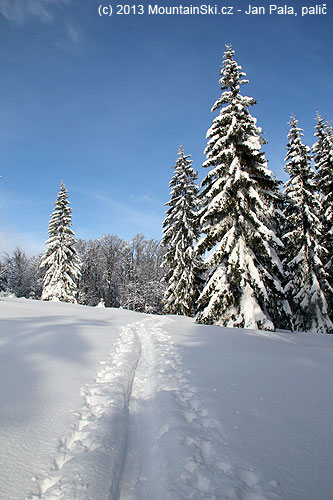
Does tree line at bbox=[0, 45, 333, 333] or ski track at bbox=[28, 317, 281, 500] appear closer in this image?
ski track at bbox=[28, 317, 281, 500]

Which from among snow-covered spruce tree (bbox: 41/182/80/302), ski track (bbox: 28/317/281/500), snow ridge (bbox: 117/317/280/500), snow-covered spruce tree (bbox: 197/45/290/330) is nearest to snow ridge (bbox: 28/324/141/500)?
ski track (bbox: 28/317/281/500)

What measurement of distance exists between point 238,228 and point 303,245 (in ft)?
22.9

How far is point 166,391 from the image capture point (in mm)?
4168

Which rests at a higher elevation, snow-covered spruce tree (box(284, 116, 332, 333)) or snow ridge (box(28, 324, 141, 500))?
snow-covered spruce tree (box(284, 116, 332, 333))

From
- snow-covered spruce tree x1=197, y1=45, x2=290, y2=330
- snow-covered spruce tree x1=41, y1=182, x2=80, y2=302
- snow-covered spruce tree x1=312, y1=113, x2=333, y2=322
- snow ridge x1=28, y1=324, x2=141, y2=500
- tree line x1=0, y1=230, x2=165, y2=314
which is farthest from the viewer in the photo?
tree line x1=0, y1=230, x2=165, y2=314

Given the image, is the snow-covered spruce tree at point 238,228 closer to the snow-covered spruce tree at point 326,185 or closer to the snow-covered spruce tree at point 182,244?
the snow-covered spruce tree at point 182,244

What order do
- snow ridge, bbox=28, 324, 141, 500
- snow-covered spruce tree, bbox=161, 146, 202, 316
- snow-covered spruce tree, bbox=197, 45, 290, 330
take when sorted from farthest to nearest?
snow-covered spruce tree, bbox=161, 146, 202, 316
snow-covered spruce tree, bbox=197, 45, 290, 330
snow ridge, bbox=28, 324, 141, 500

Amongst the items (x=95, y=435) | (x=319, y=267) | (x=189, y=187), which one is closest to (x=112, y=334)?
(x=95, y=435)

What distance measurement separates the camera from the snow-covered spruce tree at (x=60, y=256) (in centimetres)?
2564

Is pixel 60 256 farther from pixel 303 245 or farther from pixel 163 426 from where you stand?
pixel 163 426

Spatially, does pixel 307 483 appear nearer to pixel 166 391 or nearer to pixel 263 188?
pixel 166 391

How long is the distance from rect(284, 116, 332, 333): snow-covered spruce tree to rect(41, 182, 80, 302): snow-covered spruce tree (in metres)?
20.7

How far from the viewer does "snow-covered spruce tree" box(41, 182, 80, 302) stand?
25.6 metres

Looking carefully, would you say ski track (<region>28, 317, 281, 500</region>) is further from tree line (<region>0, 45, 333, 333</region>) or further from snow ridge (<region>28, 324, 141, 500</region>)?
tree line (<region>0, 45, 333, 333</region>)
